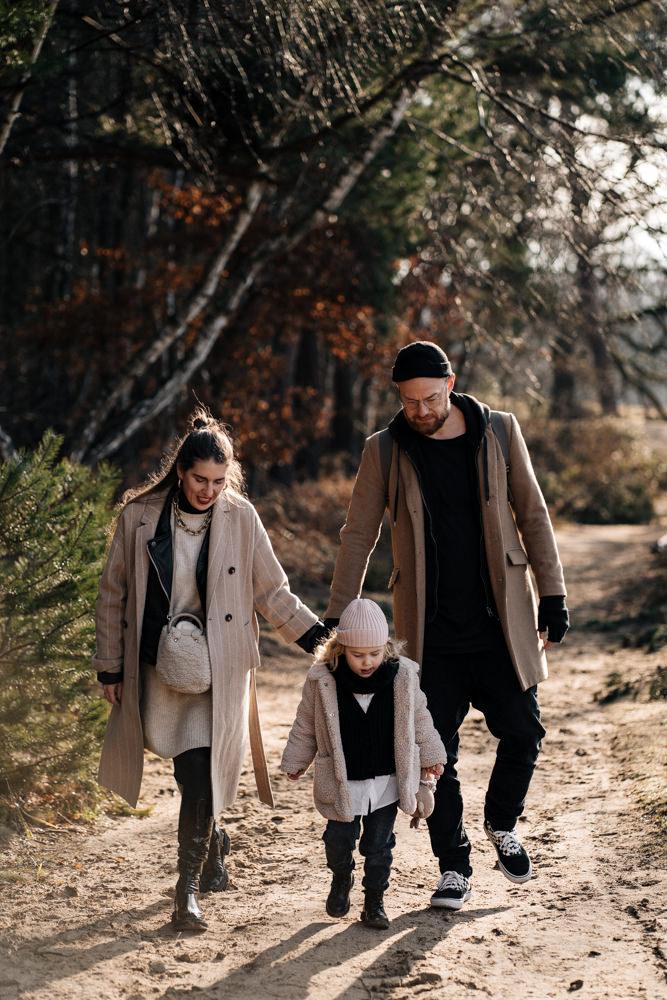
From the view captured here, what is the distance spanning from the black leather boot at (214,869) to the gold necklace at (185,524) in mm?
1363

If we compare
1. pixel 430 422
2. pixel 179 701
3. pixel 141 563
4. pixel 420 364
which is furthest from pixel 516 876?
pixel 420 364

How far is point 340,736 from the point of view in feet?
13.4

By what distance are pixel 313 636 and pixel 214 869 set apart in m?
1.19

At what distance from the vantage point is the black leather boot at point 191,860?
14.0 feet

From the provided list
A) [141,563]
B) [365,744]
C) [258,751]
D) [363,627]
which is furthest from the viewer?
[258,751]

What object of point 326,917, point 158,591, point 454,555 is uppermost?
point 454,555

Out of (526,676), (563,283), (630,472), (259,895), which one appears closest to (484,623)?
(526,676)

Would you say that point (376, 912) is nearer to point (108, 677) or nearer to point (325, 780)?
point (325, 780)

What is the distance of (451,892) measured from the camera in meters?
4.42

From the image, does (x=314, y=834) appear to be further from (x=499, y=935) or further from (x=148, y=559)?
(x=148, y=559)

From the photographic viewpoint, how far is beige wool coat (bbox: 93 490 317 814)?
4328 millimetres

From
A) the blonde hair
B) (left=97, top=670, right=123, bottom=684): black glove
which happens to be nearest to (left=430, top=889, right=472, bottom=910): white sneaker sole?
the blonde hair

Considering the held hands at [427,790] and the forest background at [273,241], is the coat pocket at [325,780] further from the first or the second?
the forest background at [273,241]

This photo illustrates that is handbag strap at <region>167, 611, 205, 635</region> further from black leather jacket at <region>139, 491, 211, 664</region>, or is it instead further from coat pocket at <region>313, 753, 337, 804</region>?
coat pocket at <region>313, 753, 337, 804</region>
